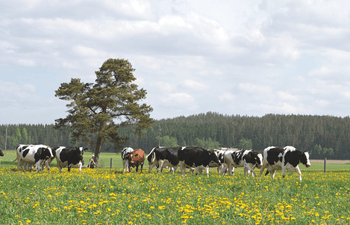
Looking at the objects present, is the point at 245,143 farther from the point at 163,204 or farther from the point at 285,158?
the point at 163,204

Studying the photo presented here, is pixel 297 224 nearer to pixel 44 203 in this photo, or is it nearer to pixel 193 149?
pixel 44 203

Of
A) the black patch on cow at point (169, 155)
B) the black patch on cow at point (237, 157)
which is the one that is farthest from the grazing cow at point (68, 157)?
the black patch on cow at point (237, 157)

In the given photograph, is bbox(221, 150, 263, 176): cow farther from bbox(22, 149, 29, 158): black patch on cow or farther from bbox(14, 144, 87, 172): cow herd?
bbox(22, 149, 29, 158): black patch on cow

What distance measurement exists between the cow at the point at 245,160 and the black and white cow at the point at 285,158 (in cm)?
194

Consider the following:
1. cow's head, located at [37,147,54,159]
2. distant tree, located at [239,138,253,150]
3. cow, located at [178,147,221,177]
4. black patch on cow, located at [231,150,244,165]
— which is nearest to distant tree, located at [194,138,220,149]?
distant tree, located at [239,138,253,150]

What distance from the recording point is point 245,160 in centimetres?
2400

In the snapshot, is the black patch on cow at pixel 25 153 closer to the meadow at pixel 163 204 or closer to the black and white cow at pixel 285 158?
the meadow at pixel 163 204

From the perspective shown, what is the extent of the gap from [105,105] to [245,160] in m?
24.1

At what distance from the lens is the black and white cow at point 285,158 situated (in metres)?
20.2

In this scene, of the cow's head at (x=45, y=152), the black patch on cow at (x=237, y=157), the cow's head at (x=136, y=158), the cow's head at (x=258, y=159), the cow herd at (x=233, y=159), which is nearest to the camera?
the cow herd at (x=233, y=159)

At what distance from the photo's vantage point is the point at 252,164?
24.1 m

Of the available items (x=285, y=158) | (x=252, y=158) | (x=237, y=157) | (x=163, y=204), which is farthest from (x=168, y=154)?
(x=163, y=204)

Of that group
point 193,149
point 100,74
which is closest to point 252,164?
point 193,149

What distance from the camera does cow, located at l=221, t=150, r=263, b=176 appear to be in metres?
23.8
